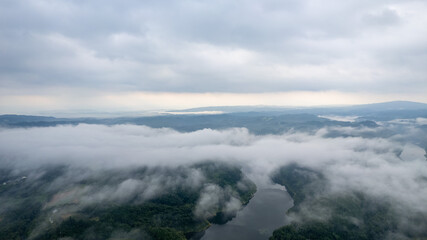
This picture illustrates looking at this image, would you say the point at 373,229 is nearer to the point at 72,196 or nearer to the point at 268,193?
the point at 268,193

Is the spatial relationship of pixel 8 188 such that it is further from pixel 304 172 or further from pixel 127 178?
pixel 304 172

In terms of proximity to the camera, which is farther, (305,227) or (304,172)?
(304,172)

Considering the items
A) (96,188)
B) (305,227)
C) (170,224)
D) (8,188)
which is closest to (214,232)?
(170,224)

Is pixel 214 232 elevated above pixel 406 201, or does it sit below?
below

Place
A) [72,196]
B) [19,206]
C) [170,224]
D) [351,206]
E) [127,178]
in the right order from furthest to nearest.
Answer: [127,178] → [72,196] → [19,206] → [351,206] → [170,224]

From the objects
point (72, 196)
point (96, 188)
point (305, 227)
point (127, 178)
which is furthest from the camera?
point (127, 178)

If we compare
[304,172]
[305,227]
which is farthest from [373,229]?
[304,172]
